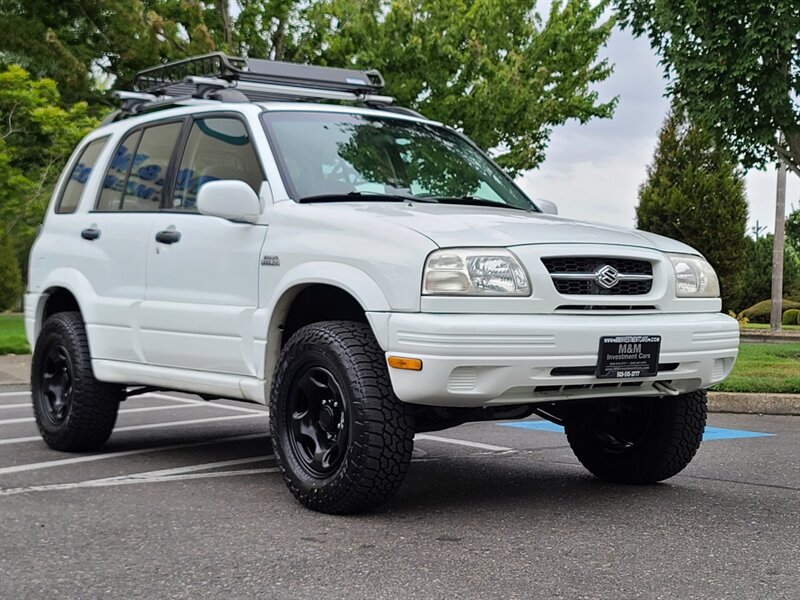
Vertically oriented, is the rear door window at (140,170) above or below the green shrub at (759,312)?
above

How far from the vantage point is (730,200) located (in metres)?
31.7

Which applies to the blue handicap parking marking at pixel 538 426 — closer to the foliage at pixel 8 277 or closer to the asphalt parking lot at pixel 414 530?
the asphalt parking lot at pixel 414 530

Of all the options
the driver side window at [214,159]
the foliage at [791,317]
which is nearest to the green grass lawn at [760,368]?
the driver side window at [214,159]

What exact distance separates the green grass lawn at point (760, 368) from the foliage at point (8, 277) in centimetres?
1178

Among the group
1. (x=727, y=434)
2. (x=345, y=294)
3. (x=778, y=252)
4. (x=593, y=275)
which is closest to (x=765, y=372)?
(x=727, y=434)

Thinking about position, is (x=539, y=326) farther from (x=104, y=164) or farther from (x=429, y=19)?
(x=429, y=19)

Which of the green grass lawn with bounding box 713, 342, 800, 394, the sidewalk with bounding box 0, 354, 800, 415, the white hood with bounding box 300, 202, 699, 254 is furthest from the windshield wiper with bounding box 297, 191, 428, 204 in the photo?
the green grass lawn with bounding box 713, 342, 800, 394

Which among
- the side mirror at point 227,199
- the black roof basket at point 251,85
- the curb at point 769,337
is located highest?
the black roof basket at point 251,85

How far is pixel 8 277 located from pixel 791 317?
22224 millimetres

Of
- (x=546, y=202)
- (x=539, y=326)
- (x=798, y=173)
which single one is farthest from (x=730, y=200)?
(x=539, y=326)

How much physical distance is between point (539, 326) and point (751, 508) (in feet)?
4.95

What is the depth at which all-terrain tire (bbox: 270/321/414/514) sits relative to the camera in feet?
16.3

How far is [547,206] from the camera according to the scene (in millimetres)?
6809

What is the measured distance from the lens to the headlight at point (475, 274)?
16.0 ft
